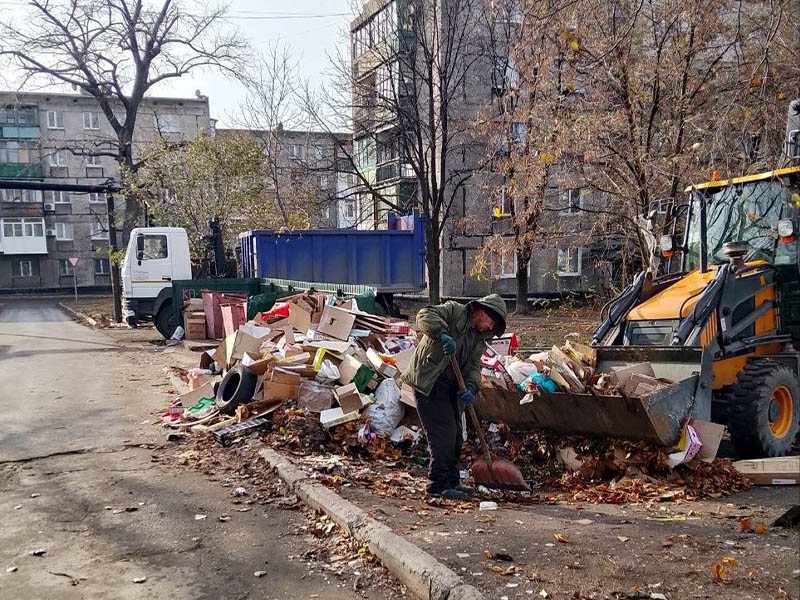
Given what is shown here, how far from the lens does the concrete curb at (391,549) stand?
12.6ft

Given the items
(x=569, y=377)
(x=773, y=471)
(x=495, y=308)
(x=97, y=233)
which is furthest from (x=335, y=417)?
(x=97, y=233)

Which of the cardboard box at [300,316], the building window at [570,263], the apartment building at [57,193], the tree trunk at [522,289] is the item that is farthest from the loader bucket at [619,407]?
the apartment building at [57,193]

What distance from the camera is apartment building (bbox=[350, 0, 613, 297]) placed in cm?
2098

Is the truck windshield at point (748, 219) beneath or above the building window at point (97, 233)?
beneath

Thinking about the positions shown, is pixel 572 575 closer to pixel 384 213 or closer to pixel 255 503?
pixel 255 503

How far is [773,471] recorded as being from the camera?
6.12 m

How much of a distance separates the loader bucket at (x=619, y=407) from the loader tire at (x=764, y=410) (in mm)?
660

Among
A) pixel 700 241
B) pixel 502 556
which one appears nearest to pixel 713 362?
pixel 700 241

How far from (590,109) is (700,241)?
724cm

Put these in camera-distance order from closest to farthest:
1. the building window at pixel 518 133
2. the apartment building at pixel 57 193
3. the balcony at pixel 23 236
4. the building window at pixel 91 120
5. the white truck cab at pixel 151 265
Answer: the white truck cab at pixel 151 265 → the building window at pixel 518 133 → the balcony at pixel 23 236 → the apartment building at pixel 57 193 → the building window at pixel 91 120

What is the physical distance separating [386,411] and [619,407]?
2468 millimetres

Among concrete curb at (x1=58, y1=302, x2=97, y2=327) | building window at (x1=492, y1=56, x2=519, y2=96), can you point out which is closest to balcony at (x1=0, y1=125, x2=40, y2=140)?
concrete curb at (x1=58, y1=302, x2=97, y2=327)

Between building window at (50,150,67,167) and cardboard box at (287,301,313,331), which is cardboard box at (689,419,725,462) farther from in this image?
building window at (50,150,67,167)

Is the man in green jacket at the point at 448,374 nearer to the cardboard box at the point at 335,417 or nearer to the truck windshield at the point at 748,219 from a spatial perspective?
the cardboard box at the point at 335,417
